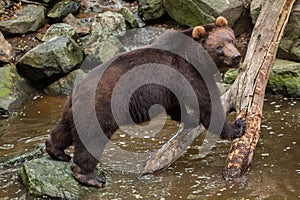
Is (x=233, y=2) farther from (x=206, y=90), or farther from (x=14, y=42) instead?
(x=206, y=90)

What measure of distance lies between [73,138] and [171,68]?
146 cm

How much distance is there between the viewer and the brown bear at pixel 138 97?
5.39 metres

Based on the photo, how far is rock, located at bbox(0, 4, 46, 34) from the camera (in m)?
12.5

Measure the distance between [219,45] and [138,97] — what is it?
4.12 feet

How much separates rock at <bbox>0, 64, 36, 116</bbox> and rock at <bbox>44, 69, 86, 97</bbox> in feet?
1.31

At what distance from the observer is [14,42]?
40.9 ft

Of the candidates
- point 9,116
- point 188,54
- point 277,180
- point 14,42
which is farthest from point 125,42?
point 277,180

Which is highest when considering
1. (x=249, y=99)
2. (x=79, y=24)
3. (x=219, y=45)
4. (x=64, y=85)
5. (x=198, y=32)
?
(x=198, y=32)

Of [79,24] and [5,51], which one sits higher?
[79,24]

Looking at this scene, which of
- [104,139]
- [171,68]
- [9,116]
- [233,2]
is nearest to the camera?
[104,139]

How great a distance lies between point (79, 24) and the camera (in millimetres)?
13438

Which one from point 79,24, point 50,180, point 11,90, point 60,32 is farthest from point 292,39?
point 50,180

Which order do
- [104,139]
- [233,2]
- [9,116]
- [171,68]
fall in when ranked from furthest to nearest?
[233,2]
[9,116]
[171,68]
[104,139]

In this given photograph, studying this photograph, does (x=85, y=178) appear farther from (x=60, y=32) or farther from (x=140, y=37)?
(x=140, y=37)
